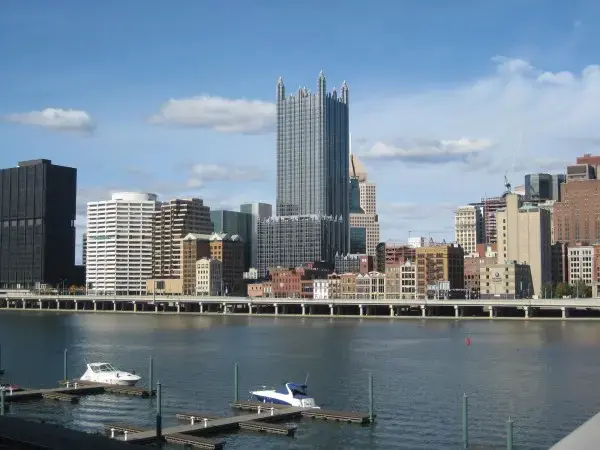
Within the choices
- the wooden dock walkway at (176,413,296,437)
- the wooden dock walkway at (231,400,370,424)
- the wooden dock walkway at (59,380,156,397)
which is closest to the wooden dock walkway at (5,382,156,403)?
the wooden dock walkway at (59,380,156,397)

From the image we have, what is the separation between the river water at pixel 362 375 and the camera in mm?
52281

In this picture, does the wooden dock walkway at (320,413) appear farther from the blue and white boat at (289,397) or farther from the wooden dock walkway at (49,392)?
the wooden dock walkway at (49,392)

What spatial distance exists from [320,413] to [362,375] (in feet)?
89.2

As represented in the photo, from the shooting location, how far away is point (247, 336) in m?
145

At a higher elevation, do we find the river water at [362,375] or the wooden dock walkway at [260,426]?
the wooden dock walkway at [260,426]

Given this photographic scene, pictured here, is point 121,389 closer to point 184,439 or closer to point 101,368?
point 101,368

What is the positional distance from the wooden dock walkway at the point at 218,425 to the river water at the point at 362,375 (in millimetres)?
1236

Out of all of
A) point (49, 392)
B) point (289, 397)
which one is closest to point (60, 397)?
point (49, 392)

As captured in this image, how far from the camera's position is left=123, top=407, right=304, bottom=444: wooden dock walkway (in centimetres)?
4675

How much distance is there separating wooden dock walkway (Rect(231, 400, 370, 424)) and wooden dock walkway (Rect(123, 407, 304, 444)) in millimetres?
660

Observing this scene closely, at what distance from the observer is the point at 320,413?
55.2 metres

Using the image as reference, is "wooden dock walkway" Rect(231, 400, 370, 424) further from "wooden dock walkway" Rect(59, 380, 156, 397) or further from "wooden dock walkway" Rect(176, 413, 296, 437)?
"wooden dock walkway" Rect(59, 380, 156, 397)

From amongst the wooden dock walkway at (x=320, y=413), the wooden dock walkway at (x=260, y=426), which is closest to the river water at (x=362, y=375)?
the wooden dock walkway at (x=260, y=426)

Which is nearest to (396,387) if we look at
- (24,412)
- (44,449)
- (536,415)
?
(536,415)
